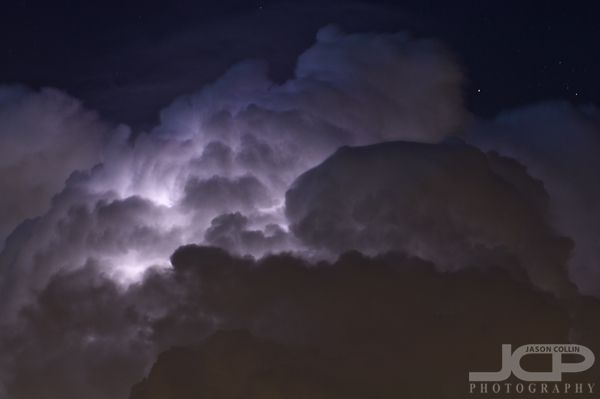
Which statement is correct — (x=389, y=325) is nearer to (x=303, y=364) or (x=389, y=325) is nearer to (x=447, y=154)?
(x=303, y=364)

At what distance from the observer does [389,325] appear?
39.0 metres

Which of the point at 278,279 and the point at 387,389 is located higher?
the point at 278,279

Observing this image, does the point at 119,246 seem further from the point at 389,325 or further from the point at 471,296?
the point at 471,296

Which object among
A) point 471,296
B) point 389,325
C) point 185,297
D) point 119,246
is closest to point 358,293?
point 389,325

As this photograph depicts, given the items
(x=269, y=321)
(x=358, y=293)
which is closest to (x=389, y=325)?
(x=358, y=293)

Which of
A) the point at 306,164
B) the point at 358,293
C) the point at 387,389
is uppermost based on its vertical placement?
the point at 306,164

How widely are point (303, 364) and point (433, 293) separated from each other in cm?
622

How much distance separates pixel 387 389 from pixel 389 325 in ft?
8.69

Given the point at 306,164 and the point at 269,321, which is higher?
the point at 306,164

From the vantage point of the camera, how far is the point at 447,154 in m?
42.2

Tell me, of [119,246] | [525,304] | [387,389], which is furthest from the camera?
[119,246]

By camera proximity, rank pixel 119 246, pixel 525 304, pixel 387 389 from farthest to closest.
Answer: pixel 119 246 → pixel 525 304 → pixel 387 389

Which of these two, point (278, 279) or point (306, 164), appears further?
point (306, 164)

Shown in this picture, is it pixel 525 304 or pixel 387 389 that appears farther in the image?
pixel 525 304
